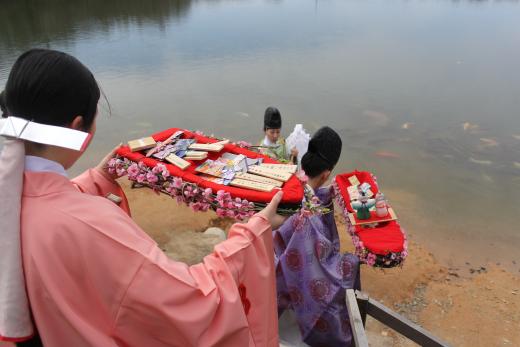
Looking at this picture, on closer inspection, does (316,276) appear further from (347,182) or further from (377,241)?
(347,182)

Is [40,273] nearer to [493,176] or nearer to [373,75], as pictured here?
[493,176]

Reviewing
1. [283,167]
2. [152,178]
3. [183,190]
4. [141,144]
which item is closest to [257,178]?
[283,167]

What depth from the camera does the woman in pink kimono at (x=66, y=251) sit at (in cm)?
130

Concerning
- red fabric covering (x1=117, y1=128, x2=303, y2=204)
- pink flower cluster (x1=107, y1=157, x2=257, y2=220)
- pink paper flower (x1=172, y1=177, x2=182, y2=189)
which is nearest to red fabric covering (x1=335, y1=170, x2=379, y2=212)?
red fabric covering (x1=117, y1=128, x2=303, y2=204)

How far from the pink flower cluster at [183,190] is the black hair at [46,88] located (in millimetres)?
980

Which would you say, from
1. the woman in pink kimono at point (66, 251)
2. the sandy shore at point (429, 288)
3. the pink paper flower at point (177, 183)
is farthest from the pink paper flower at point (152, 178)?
the sandy shore at point (429, 288)

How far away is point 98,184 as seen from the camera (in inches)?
94.3

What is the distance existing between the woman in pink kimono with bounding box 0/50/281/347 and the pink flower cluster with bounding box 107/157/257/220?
0.73 meters

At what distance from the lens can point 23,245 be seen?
1306mm

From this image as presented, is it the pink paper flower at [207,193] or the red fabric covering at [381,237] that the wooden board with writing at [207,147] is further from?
the red fabric covering at [381,237]

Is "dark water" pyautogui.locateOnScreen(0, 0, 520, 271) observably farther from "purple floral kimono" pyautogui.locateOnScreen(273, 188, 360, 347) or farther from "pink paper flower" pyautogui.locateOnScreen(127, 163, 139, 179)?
"pink paper flower" pyautogui.locateOnScreen(127, 163, 139, 179)

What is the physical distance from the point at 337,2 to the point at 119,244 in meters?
31.4

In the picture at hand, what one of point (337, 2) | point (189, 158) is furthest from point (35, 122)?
point (337, 2)

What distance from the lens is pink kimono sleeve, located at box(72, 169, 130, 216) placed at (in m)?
2.33
